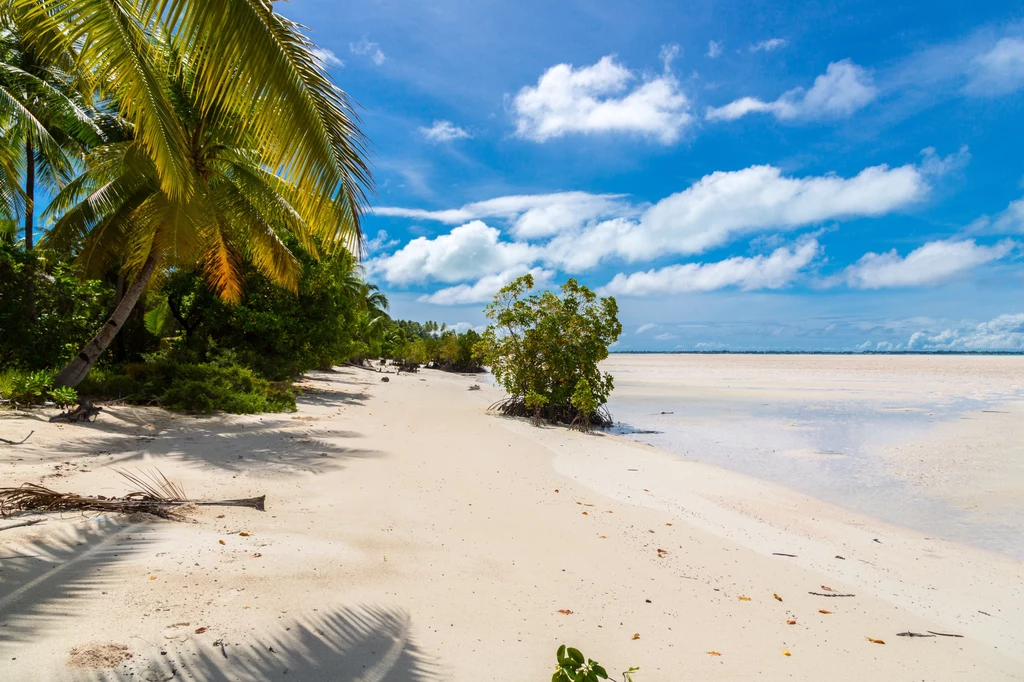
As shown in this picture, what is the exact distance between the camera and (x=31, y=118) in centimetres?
1298

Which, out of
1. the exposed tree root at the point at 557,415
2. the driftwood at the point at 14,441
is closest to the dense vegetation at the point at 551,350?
Result: the exposed tree root at the point at 557,415

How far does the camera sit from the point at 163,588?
Answer: 10.2 ft

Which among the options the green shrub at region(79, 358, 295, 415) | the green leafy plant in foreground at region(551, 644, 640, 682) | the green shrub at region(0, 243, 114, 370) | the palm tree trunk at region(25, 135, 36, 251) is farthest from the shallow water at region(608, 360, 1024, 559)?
the palm tree trunk at region(25, 135, 36, 251)

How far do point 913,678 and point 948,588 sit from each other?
6.93 ft

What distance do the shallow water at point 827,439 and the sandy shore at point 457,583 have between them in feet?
3.05

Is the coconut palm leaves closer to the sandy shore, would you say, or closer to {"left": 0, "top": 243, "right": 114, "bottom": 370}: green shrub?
the sandy shore

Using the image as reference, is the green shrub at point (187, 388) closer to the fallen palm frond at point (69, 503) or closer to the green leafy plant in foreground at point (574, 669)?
the fallen palm frond at point (69, 503)

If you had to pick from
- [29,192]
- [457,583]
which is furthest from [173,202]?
[29,192]

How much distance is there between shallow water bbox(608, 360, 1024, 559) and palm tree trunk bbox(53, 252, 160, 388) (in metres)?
11.2

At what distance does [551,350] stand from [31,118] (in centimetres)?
1417

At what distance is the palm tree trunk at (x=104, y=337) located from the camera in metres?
10.1

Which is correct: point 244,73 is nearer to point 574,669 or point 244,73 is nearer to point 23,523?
point 23,523

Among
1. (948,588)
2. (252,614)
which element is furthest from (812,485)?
(252,614)

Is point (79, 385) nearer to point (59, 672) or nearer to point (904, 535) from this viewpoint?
point (59, 672)
